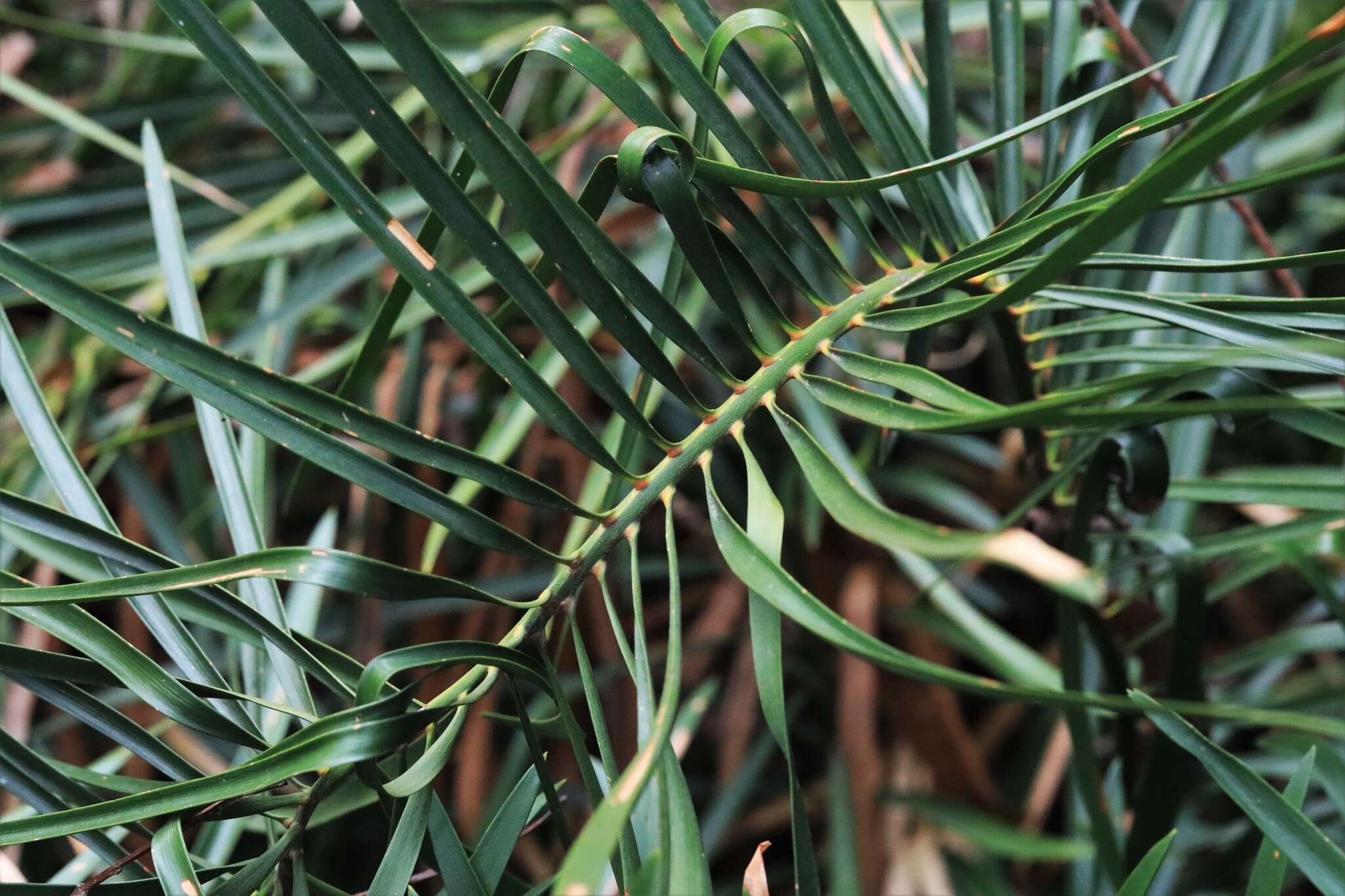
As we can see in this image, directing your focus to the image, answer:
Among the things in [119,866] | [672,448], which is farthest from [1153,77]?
[119,866]

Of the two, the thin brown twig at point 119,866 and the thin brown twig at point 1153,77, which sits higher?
the thin brown twig at point 1153,77

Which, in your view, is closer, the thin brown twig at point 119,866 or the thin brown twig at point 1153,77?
the thin brown twig at point 119,866

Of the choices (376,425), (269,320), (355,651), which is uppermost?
(269,320)

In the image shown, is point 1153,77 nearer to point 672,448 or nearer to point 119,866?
point 672,448

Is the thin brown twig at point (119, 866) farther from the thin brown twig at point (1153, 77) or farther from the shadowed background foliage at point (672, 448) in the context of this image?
the thin brown twig at point (1153, 77)

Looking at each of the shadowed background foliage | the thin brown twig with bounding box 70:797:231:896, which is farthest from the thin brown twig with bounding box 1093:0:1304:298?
the thin brown twig with bounding box 70:797:231:896

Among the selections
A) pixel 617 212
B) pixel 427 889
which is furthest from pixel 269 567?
pixel 617 212

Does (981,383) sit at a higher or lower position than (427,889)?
higher

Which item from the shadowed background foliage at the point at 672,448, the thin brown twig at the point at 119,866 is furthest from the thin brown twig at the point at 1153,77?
the thin brown twig at the point at 119,866

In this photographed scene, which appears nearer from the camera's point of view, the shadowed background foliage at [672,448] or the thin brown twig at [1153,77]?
the shadowed background foliage at [672,448]

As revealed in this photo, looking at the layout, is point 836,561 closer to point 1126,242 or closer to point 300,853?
point 1126,242

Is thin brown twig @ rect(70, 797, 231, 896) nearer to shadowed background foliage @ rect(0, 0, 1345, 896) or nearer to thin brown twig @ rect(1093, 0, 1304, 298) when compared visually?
shadowed background foliage @ rect(0, 0, 1345, 896)
